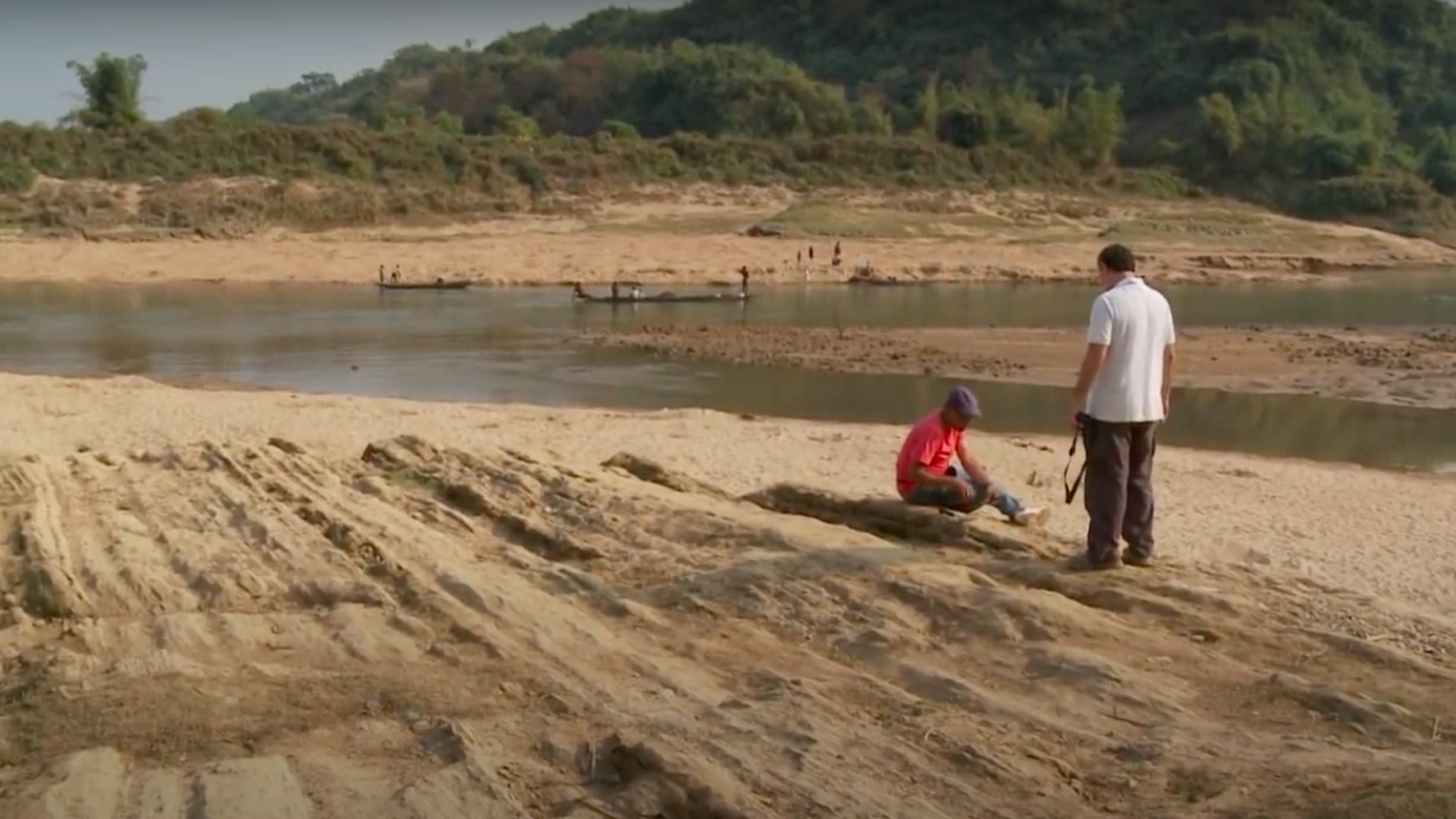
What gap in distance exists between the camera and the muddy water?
18.9 m

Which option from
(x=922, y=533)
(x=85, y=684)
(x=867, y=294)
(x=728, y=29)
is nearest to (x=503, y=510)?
(x=922, y=533)

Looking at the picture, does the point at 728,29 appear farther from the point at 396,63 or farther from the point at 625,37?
→ the point at 396,63

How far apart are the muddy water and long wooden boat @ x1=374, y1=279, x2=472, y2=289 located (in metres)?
0.56

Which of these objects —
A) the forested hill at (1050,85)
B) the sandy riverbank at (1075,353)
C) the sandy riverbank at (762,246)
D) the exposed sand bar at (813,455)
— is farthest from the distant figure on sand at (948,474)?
the forested hill at (1050,85)

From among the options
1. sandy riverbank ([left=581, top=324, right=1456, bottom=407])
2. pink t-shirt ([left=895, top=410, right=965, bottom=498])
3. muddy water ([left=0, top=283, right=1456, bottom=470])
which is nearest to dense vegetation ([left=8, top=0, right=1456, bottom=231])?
muddy water ([left=0, top=283, right=1456, bottom=470])

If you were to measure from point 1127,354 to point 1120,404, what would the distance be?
224mm

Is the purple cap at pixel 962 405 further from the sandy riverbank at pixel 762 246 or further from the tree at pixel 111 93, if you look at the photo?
the tree at pixel 111 93

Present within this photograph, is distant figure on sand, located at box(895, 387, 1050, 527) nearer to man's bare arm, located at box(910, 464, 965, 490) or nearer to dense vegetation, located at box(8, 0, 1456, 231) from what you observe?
man's bare arm, located at box(910, 464, 965, 490)

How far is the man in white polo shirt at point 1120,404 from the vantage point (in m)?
6.97

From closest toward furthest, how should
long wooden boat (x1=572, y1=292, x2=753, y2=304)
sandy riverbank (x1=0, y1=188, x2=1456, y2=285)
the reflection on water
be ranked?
1. the reflection on water
2. long wooden boat (x1=572, y1=292, x2=753, y2=304)
3. sandy riverbank (x1=0, y1=188, x2=1456, y2=285)

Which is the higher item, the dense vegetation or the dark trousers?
the dense vegetation

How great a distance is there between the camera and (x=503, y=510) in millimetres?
8703

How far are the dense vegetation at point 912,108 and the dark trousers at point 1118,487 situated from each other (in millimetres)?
44784

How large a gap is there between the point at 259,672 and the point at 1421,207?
61.7 m
